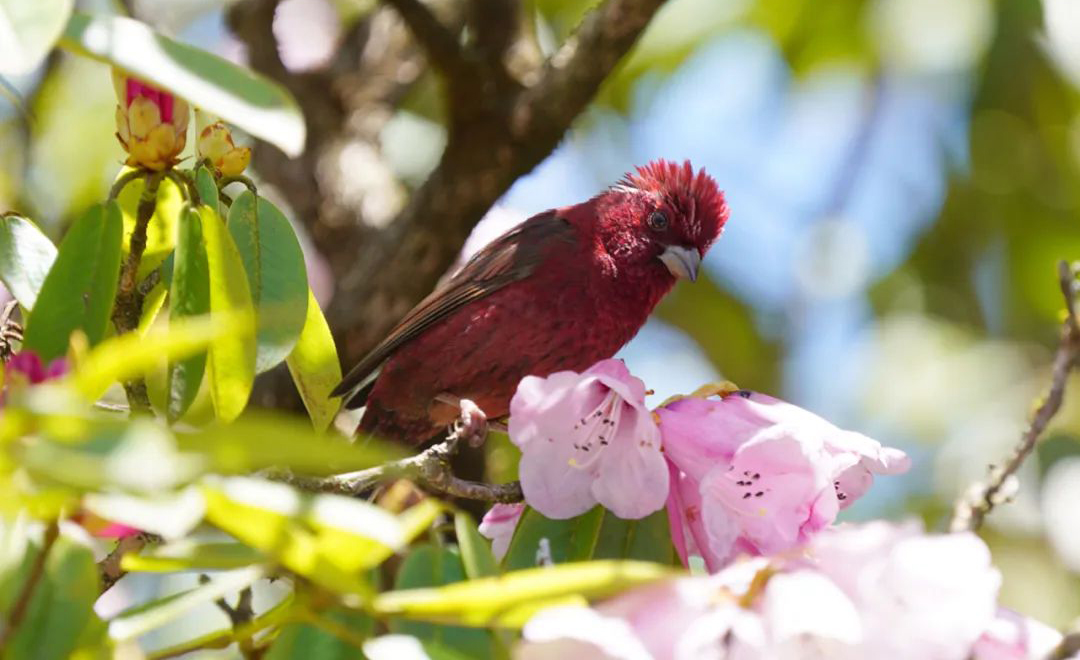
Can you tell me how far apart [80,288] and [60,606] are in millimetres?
503

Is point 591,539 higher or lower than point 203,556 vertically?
lower

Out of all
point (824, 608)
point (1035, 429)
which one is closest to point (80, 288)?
point (824, 608)

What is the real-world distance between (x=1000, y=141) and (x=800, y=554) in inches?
174

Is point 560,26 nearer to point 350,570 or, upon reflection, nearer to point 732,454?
point 732,454

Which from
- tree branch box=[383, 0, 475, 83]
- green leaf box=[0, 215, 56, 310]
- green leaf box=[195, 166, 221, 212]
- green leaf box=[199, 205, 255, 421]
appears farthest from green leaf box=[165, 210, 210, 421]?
tree branch box=[383, 0, 475, 83]

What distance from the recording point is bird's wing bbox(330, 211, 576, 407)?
3373 mm

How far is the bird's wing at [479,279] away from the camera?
11.1 feet

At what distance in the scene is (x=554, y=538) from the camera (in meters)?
2.02

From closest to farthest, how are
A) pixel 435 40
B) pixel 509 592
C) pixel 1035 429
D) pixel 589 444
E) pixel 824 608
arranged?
1. pixel 509 592
2. pixel 824 608
3. pixel 1035 429
4. pixel 589 444
5. pixel 435 40

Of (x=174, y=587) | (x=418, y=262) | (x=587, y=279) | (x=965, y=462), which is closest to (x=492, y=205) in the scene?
(x=418, y=262)

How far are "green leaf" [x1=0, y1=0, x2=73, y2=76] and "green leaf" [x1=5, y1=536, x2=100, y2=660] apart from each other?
49 cm

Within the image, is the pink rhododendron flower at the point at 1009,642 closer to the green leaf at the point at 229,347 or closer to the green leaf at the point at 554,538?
the green leaf at the point at 554,538

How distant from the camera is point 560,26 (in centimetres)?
557

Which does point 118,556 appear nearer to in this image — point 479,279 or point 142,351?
point 142,351
